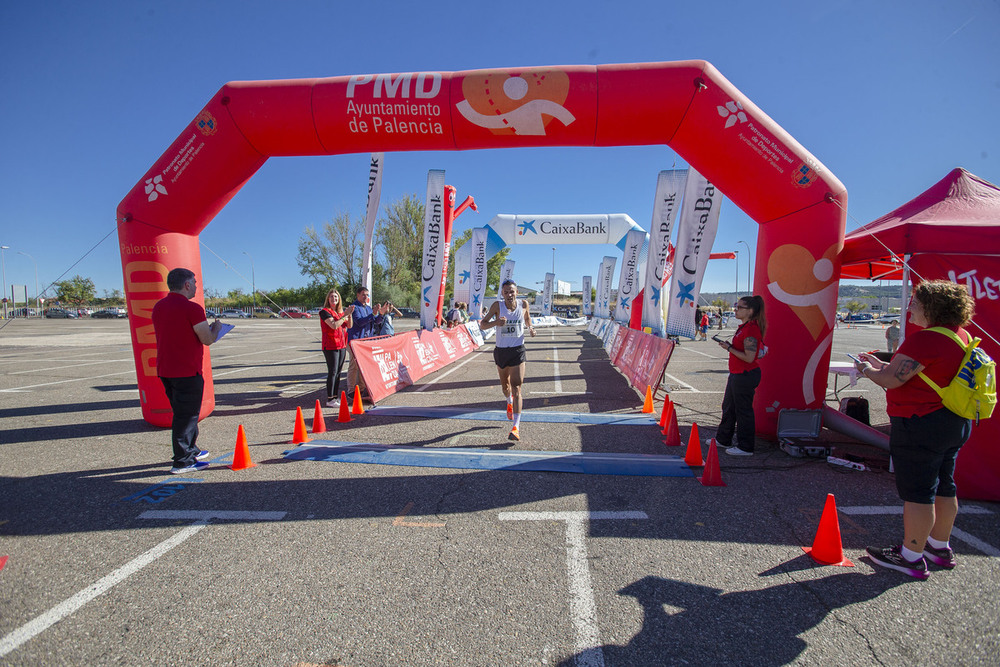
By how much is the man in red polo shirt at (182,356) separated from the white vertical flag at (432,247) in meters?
7.12

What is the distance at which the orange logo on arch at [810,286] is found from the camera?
5230 millimetres

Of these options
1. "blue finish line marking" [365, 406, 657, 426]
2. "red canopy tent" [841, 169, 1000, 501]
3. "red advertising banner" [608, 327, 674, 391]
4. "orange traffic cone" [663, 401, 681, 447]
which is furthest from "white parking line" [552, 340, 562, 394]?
"red canopy tent" [841, 169, 1000, 501]

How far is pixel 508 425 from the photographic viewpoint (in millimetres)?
6195

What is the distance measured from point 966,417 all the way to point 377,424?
227 inches

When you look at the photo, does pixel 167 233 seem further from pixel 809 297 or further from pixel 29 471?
pixel 809 297

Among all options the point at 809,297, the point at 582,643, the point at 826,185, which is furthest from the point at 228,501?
the point at 826,185

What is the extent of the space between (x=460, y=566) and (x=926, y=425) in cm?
298

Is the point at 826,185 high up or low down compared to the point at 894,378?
up

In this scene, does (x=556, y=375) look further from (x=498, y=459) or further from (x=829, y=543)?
(x=829, y=543)

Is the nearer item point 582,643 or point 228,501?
point 582,643

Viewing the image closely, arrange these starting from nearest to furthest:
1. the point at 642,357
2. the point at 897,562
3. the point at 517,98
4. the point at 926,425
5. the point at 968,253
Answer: the point at 926,425
the point at 897,562
the point at 968,253
the point at 517,98
the point at 642,357

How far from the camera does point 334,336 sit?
7156 mm

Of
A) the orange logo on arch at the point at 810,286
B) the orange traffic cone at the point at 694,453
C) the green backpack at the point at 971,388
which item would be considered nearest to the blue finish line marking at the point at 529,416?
the orange traffic cone at the point at 694,453

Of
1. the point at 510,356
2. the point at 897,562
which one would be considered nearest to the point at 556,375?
the point at 510,356
